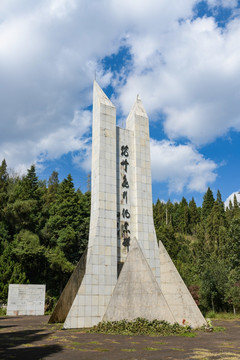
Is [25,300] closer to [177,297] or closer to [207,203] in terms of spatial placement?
[177,297]

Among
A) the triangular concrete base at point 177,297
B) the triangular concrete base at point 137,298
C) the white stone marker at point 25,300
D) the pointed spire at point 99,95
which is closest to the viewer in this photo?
the triangular concrete base at point 137,298

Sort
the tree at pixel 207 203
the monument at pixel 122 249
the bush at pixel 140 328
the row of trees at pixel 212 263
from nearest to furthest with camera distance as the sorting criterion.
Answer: the bush at pixel 140 328 → the monument at pixel 122 249 → the row of trees at pixel 212 263 → the tree at pixel 207 203

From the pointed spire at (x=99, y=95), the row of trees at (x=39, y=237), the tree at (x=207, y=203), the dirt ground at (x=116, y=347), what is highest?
the tree at (x=207, y=203)

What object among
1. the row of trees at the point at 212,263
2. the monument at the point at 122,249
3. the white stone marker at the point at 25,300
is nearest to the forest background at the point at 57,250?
the row of trees at the point at 212,263

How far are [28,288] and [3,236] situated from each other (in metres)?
9.96

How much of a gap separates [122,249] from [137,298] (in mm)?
3472

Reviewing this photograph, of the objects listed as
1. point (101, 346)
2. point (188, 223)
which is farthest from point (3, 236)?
point (188, 223)

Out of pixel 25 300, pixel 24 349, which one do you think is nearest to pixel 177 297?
pixel 24 349

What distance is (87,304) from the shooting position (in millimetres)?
14797

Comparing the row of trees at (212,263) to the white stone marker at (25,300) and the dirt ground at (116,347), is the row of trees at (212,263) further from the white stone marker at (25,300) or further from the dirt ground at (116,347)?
the dirt ground at (116,347)

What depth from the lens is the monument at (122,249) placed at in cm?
1404

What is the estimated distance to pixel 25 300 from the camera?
26031mm

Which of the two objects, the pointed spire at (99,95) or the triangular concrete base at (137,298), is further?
the pointed spire at (99,95)

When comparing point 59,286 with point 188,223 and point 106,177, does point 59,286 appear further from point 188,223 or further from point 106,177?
point 188,223
